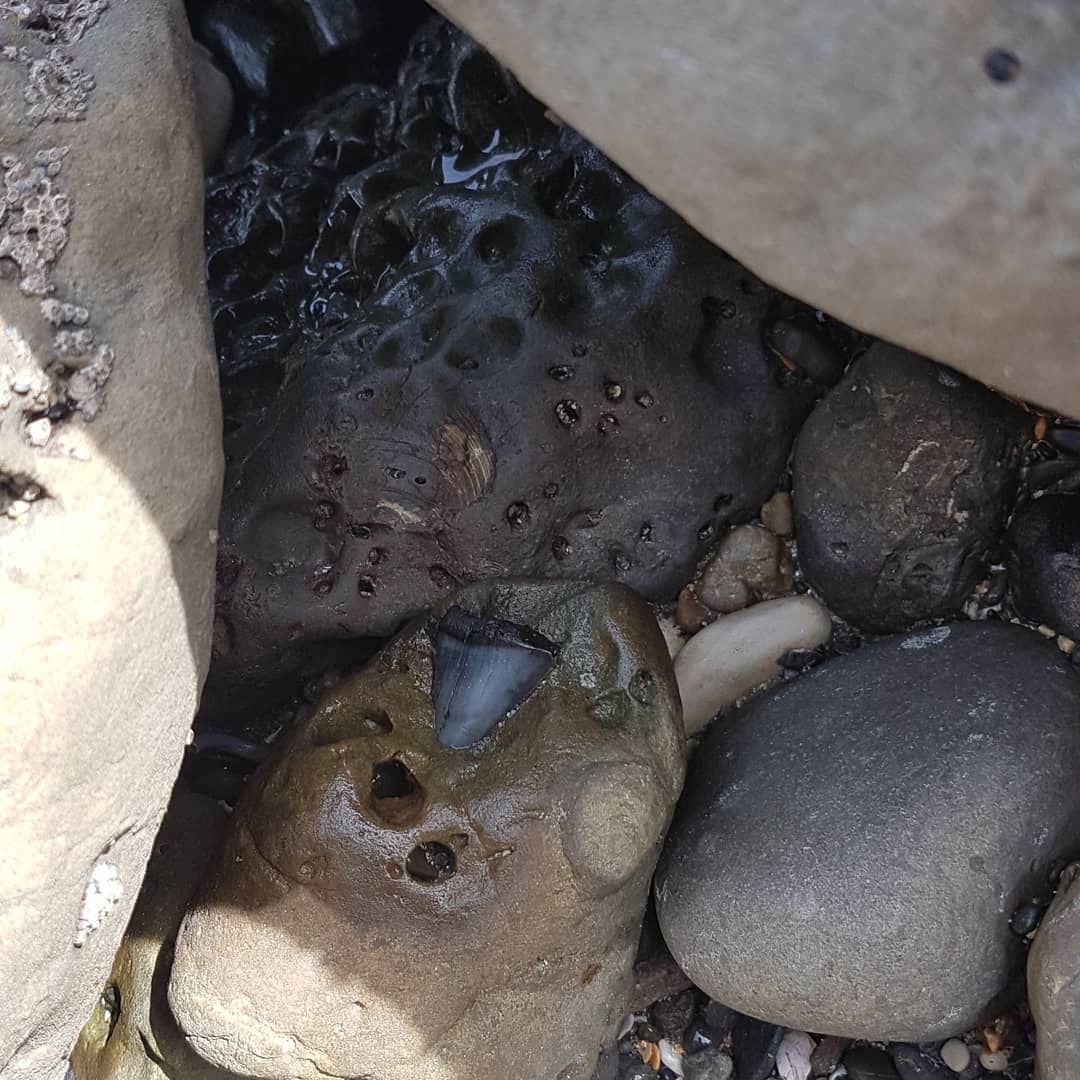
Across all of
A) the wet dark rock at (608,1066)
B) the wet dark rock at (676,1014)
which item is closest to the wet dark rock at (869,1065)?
the wet dark rock at (676,1014)

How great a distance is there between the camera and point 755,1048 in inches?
94.1

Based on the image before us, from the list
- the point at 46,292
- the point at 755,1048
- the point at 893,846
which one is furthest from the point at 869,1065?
the point at 46,292

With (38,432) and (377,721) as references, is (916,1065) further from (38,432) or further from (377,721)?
(38,432)

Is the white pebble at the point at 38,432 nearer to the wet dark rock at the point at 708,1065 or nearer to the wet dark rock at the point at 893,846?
the wet dark rock at the point at 893,846

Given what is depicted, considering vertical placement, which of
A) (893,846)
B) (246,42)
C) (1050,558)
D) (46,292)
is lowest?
(893,846)

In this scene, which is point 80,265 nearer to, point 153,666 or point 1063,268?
point 153,666

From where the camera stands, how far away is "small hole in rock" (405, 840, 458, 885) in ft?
6.74

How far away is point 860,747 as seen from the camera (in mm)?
2158

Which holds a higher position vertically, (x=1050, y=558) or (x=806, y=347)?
(x=806, y=347)

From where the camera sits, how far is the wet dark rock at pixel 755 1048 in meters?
2.37

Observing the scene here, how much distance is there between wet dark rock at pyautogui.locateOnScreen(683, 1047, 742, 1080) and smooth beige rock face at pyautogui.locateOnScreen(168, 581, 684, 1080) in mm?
415

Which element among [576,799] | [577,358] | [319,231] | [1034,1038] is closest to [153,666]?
[576,799]

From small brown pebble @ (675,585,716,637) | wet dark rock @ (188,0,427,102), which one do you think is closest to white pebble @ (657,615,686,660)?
small brown pebble @ (675,585,716,637)

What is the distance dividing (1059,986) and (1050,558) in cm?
85
